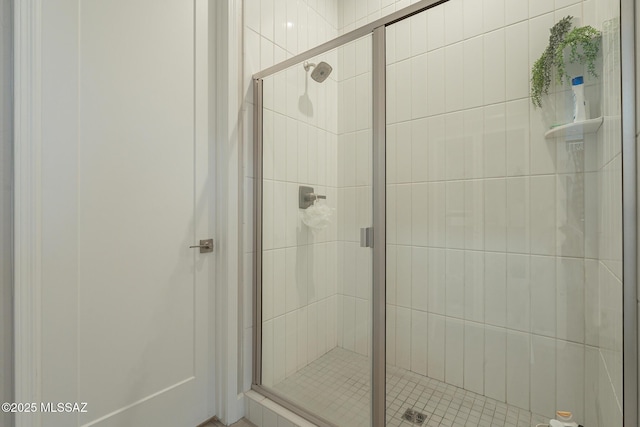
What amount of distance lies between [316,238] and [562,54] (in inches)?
50.1

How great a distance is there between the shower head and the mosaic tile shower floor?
128cm

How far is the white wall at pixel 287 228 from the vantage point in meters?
1.46

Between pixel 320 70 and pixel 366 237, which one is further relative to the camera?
pixel 320 70

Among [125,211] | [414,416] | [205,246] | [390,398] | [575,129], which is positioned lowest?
[414,416]

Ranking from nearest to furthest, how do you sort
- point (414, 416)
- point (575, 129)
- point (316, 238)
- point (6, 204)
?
point (6, 204)
point (575, 129)
point (414, 416)
point (316, 238)

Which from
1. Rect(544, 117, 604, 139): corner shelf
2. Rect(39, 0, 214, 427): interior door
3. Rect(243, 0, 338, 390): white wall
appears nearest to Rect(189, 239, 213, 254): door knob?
Rect(39, 0, 214, 427): interior door

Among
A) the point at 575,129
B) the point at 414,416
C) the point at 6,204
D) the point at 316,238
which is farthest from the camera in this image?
the point at 316,238

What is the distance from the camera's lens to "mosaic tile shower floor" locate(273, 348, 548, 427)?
1246 mm

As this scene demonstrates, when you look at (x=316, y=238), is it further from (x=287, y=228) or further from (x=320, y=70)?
(x=320, y=70)

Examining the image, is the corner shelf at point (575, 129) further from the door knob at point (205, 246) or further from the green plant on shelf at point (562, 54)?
the door knob at point (205, 246)

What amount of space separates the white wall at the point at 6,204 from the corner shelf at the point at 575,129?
1907 mm

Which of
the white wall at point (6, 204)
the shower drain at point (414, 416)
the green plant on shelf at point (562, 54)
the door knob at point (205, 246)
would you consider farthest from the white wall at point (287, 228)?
the green plant on shelf at point (562, 54)

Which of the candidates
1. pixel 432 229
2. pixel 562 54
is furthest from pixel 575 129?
pixel 432 229

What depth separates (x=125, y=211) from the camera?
1138 millimetres
